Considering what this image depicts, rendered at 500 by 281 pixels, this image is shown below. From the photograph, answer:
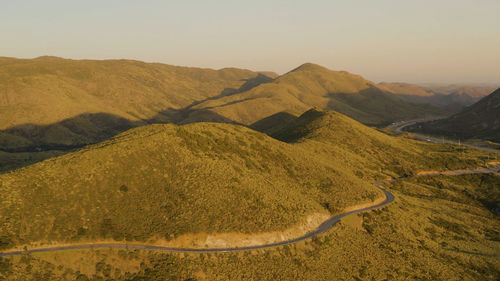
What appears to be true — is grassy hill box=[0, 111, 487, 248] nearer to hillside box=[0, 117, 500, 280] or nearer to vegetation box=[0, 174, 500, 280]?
hillside box=[0, 117, 500, 280]

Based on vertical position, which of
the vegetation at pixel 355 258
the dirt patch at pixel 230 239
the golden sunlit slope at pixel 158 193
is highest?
the golden sunlit slope at pixel 158 193

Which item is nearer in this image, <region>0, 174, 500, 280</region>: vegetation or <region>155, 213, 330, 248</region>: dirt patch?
<region>0, 174, 500, 280</region>: vegetation

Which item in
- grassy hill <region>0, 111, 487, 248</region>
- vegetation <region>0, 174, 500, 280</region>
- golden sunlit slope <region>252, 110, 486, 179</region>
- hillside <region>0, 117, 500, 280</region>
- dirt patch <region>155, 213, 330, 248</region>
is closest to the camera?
vegetation <region>0, 174, 500, 280</region>

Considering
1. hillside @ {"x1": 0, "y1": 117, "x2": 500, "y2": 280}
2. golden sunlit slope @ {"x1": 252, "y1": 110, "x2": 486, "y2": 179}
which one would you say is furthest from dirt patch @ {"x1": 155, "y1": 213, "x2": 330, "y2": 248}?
golden sunlit slope @ {"x1": 252, "y1": 110, "x2": 486, "y2": 179}

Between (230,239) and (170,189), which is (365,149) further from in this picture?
(170,189)

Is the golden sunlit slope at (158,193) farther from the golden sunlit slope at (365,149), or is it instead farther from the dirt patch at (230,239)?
the golden sunlit slope at (365,149)

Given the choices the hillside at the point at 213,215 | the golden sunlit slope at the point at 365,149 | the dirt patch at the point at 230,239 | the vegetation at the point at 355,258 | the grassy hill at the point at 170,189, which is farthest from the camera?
the golden sunlit slope at the point at 365,149

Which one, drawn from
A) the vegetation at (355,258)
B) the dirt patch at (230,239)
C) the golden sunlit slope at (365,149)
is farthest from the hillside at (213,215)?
the golden sunlit slope at (365,149)

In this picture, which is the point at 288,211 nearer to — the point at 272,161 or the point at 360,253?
the point at 360,253
